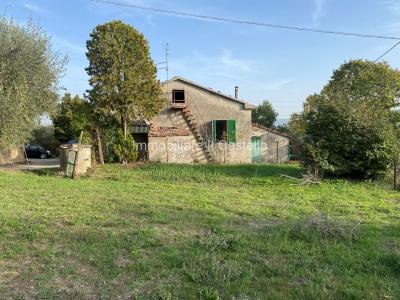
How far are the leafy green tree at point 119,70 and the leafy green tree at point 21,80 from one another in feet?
9.81

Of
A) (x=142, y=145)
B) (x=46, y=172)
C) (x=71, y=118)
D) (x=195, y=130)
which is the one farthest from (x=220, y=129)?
(x=46, y=172)

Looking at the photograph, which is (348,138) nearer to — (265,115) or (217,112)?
(217,112)

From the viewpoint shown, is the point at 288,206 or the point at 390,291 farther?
the point at 288,206

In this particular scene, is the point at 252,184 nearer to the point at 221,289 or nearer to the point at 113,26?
the point at 221,289

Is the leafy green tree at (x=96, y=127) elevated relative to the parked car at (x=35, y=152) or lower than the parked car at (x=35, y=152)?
elevated

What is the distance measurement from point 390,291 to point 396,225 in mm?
3451

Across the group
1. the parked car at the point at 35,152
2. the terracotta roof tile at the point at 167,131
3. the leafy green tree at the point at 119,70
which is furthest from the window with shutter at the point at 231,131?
the parked car at the point at 35,152

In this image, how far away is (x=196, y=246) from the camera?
223 inches

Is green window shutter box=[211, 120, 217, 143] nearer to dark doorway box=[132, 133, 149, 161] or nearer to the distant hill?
dark doorway box=[132, 133, 149, 161]

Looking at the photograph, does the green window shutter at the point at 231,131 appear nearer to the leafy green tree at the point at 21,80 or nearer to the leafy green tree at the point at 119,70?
the leafy green tree at the point at 119,70

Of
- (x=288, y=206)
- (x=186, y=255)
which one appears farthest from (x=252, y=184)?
(x=186, y=255)

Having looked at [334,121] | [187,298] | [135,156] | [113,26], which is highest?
[113,26]

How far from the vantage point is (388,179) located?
14281 millimetres

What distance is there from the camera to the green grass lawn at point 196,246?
4.30 m
